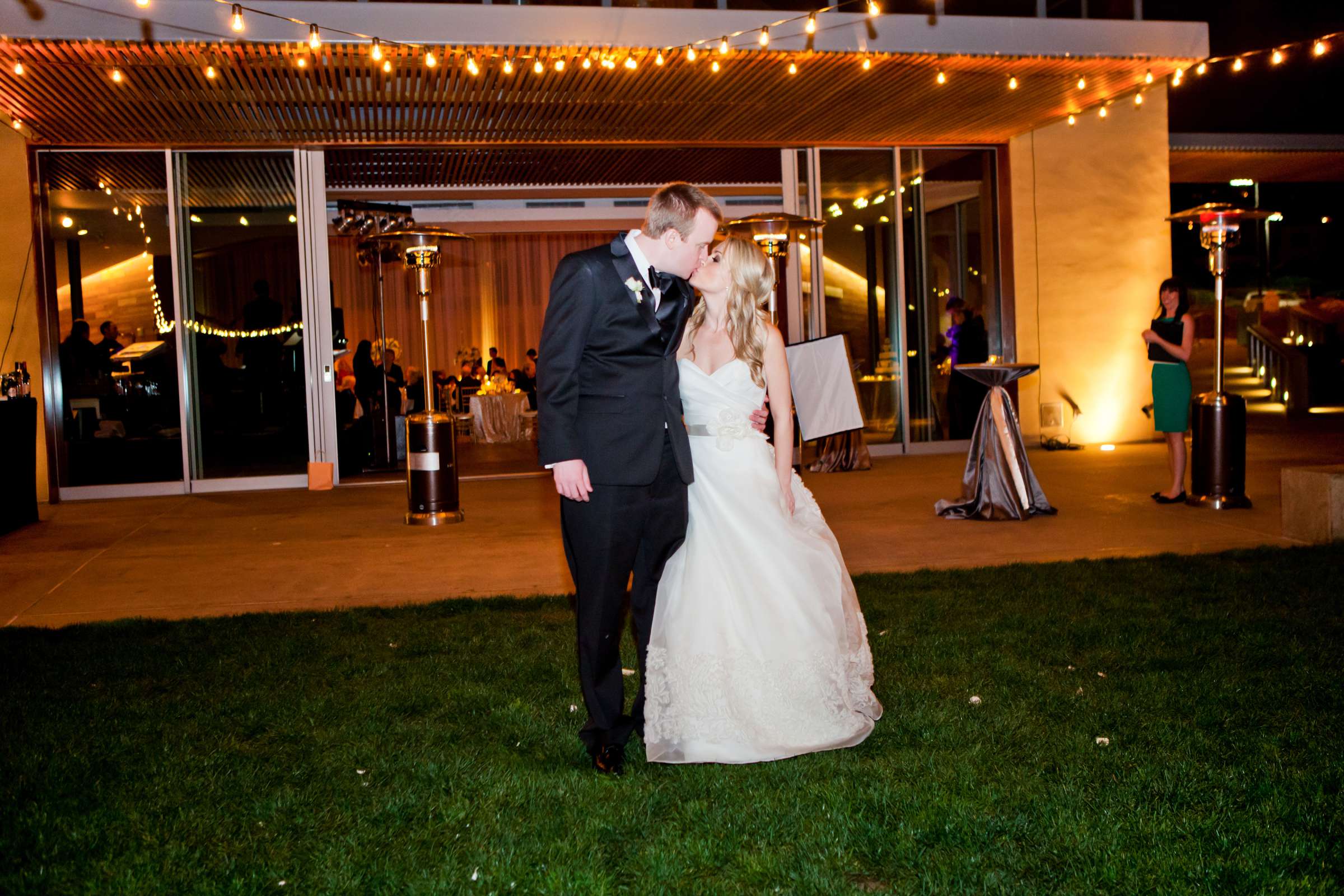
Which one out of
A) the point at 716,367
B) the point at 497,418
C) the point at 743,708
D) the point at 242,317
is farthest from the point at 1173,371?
the point at 497,418

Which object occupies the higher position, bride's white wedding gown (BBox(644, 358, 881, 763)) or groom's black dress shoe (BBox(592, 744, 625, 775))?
bride's white wedding gown (BBox(644, 358, 881, 763))

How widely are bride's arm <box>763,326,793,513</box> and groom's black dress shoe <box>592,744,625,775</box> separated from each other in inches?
36.0

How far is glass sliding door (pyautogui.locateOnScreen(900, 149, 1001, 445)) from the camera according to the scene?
12.0 metres

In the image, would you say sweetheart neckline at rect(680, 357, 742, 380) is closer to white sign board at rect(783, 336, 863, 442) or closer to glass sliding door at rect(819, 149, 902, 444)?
white sign board at rect(783, 336, 863, 442)

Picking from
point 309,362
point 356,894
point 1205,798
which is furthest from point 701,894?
point 309,362

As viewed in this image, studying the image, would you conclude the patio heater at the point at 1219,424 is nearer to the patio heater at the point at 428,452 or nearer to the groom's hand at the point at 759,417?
the groom's hand at the point at 759,417

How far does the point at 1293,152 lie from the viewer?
1380 centimetres

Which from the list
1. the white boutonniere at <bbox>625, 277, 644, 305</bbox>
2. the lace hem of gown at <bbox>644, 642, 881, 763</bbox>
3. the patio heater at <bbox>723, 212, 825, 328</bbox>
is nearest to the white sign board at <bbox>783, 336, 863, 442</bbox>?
the patio heater at <bbox>723, 212, 825, 328</bbox>

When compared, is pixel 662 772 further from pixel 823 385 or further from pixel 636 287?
pixel 823 385

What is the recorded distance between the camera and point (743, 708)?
10.1 ft

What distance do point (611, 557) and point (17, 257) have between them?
9.31 m

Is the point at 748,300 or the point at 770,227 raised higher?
the point at 770,227

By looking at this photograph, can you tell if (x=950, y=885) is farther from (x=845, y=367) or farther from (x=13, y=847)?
(x=845, y=367)

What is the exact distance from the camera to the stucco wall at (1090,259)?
11.8 m
